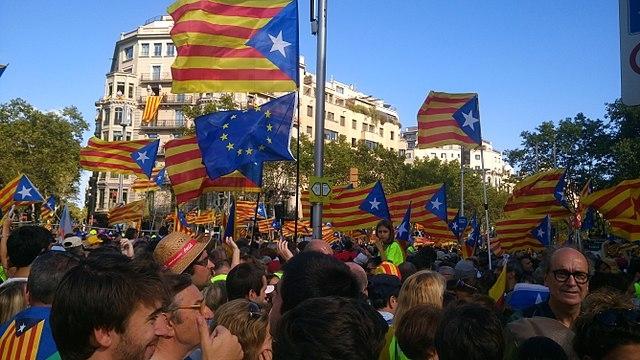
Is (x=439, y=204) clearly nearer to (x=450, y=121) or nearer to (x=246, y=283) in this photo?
(x=450, y=121)

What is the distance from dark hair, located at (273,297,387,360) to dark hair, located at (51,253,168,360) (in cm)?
55

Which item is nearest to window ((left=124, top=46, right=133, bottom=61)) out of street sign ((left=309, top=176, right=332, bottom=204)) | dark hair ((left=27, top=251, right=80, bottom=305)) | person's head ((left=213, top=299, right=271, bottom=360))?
street sign ((left=309, top=176, right=332, bottom=204))

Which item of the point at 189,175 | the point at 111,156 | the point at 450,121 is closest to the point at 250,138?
the point at 189,175

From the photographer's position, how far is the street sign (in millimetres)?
9945

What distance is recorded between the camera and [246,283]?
490cm

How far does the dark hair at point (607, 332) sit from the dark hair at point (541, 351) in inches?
5.4

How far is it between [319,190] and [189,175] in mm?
3226

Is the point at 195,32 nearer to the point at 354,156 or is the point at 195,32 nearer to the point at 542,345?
the point at 542,345

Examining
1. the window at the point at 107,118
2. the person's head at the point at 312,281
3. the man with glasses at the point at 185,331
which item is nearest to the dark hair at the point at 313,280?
the person's head at the point at 312,281

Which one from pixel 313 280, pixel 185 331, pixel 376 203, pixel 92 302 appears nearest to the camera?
pixel 92 302

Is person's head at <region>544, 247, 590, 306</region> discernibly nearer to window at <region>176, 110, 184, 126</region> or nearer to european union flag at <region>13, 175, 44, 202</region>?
european union flag at <region>13, 175, 44, 202</region>

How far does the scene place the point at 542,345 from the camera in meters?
2.82

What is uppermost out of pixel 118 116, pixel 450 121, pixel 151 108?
pixel 151 108

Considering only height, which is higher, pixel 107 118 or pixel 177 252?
pixel 107 118
